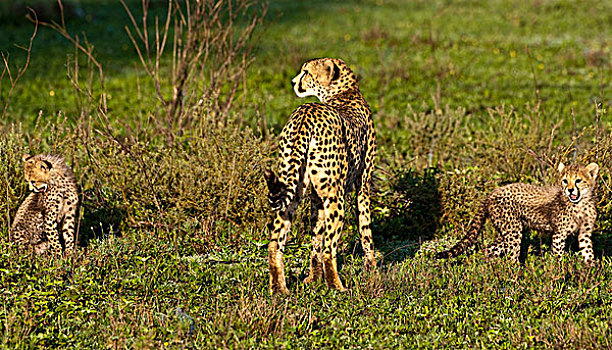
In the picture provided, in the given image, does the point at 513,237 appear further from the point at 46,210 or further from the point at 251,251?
the point at 46,210

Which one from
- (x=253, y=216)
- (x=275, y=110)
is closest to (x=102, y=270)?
(x=253, y=216)

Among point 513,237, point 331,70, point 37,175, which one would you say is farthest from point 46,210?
point 513,237

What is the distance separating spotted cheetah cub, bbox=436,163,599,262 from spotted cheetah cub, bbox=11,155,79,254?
3.43 m

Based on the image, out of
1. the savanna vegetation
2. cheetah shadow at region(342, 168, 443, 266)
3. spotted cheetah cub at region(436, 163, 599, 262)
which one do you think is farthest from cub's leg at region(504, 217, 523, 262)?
cheetah shadow at region(342, 168, 443, 266)

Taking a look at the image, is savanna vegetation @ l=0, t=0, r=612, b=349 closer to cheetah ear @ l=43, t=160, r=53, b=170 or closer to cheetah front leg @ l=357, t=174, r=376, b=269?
cheetah front leg @ l=357, t=174, r=376, b=269

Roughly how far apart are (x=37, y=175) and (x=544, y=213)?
4582mm

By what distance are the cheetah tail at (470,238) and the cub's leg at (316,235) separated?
1.56m

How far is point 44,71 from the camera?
682 inches

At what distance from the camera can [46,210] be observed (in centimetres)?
696

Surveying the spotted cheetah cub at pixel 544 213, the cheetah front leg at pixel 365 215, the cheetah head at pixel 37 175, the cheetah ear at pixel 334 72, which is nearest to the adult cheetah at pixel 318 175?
the cheetah front leg at pixel 365 215

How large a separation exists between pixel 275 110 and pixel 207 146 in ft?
19.7

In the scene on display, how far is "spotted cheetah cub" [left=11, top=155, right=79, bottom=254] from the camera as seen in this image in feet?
22.8

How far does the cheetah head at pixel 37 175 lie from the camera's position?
22.9ft

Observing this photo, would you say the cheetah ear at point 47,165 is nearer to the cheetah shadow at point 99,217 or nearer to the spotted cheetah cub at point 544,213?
the cheetah shadow at point 99,217
